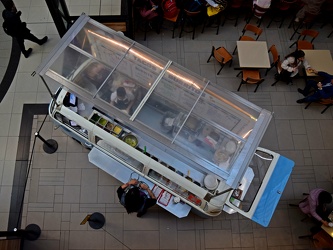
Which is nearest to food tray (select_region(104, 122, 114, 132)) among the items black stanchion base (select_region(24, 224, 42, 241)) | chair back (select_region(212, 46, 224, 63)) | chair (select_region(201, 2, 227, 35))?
black stanchion base (select_region(24, 224, 42, 241))

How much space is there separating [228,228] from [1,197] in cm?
461

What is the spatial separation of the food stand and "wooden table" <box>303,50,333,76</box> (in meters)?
2.96

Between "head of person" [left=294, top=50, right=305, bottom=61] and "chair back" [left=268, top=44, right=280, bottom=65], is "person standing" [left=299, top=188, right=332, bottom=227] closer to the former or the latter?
"head of person" [left=294, top=50, right=305, bottom=61]

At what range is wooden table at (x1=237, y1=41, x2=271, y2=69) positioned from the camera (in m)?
6.84

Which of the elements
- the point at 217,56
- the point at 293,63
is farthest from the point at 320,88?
the point at 217,56

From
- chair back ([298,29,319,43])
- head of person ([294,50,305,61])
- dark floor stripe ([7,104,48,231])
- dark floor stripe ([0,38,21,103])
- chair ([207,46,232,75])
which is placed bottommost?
dark floor stripe ([7,104,48,231])

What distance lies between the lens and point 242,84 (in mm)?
7328

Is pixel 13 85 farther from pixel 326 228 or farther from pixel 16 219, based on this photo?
pixel 326 228

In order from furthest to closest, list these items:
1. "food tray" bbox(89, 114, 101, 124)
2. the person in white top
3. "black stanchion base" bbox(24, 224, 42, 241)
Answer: the person in white top, "black stanchion base" bbox(24, 224, 42, 241), "food tray" bbox(89, 114, 101, 124)

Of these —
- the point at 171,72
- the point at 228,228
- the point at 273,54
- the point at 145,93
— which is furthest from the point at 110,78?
the point at 273,54

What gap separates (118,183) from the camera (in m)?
6.26

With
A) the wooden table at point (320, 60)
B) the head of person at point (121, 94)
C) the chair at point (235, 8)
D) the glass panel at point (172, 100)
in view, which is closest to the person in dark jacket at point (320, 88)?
the wooden table at point (320, 60)

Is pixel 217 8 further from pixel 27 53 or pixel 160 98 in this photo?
pixel 27 53

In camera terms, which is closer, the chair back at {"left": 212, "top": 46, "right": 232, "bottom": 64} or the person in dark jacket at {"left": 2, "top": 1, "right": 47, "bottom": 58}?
the person in dark jacket at {"left": 2, "top": 1, "right": 47, "bottom": 58}
